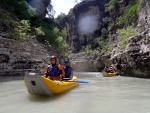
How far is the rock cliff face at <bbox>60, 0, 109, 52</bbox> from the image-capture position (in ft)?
158

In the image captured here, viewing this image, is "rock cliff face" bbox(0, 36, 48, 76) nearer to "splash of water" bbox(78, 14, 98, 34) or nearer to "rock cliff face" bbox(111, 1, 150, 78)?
"rock cliff face" bbox(111, 1, 150, 78)

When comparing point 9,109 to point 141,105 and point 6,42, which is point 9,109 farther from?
point 6,42

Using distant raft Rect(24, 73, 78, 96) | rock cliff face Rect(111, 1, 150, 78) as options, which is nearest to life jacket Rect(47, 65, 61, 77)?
distant raft Rect(24, 73, 78, 96)

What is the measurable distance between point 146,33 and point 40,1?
1914 centimetres

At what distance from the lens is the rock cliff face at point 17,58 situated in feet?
43.7

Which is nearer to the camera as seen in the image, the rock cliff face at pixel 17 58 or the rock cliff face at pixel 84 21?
the rock cliff face at pixel 17 58

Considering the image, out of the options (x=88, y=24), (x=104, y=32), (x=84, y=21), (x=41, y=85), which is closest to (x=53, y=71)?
(x=41, y=85)

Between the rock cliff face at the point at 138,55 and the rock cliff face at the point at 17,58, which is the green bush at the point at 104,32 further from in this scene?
the rock cliff face at the point at 17,58

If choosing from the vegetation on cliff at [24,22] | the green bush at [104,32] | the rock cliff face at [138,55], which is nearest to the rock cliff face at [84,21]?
the green bush at [104,32]

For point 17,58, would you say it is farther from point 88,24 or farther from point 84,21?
point 84,21

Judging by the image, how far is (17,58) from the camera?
46.1 feet

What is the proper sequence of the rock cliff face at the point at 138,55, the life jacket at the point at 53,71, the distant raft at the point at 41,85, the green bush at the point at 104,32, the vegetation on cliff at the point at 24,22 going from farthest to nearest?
the green bush at the point at 104,32 < the vegetation on cliff at the point at 24,22 < the rock cliff face at the point at 138,55 < the life jacket at the point at 53,71 < the distant raft at the point at 41,85

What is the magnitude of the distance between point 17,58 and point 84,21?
37885 millimetres

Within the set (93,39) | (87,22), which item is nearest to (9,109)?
(93,39)
